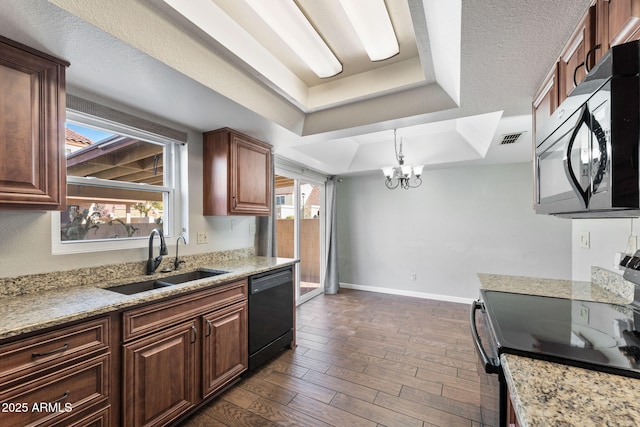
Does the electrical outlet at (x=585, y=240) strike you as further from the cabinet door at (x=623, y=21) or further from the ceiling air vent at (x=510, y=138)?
the cabinet door at (x=623, y=21)

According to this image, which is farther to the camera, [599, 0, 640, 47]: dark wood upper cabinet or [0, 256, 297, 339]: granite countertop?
[0, 256, 297, 339]: granite countertop

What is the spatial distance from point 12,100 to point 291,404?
2.42 meters

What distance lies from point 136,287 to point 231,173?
3.84ft

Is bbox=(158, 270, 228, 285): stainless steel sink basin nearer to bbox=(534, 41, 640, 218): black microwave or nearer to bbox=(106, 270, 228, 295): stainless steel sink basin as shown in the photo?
bbox=(106, 270, 228, 295): stainless steel sink basin

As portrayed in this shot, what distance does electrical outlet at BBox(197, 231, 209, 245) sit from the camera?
8.38ft

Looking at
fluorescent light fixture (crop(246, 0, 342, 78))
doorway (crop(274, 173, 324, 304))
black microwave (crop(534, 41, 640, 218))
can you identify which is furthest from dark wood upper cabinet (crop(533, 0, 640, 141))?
doorway (crop(274, 173, 324, 304))

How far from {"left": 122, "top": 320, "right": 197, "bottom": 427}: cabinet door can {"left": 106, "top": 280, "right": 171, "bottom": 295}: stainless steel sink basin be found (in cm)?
46

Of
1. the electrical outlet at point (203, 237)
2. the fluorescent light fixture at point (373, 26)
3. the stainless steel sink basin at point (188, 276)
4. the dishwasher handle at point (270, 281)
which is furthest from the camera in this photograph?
the electrical outlet at point (203, 237)

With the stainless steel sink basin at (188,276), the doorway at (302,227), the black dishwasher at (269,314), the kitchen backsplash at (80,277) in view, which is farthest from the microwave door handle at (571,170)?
the doorway at (302,227)

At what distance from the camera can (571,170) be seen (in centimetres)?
97

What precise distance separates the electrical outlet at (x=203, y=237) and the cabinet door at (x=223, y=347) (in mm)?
781

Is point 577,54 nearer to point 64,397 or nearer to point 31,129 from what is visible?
point 31,129

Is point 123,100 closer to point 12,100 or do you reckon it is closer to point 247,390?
point 12,100

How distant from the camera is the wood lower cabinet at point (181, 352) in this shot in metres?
1.49
